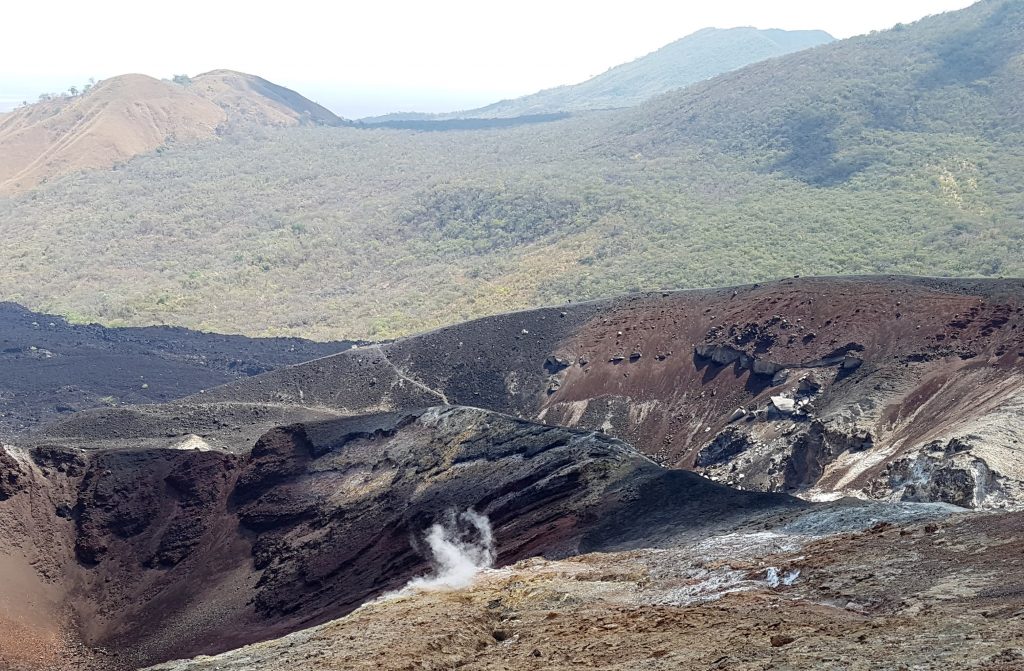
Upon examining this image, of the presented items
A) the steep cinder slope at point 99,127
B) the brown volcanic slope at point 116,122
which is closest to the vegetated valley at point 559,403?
the steep cinder slope at point 99,127

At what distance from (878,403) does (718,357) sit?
1083cm

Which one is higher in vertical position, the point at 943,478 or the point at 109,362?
the point at 109,362

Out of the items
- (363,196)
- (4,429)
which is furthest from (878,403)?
(363,196)

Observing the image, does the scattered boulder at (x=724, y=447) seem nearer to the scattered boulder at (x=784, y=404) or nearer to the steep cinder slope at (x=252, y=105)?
the scattered boulder at (x=784, y=404)

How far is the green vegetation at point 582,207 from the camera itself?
9475 cm

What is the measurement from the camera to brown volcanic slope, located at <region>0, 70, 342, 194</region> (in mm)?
149500

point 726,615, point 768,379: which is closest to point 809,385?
point 768,379

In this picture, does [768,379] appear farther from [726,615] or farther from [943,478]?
[726,615]

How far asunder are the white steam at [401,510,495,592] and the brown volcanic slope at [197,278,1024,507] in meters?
11.8

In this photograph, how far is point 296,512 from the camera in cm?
3947

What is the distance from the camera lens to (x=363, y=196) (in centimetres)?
13775

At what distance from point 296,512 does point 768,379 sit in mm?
21329

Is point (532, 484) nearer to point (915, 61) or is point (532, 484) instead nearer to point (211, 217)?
point (211, 217)

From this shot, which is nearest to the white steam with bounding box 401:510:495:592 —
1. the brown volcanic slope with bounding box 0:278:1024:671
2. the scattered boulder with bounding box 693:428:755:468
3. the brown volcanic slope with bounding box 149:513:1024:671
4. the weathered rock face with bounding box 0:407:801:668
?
the weathered rock face with bounding box 0:407:801:668
